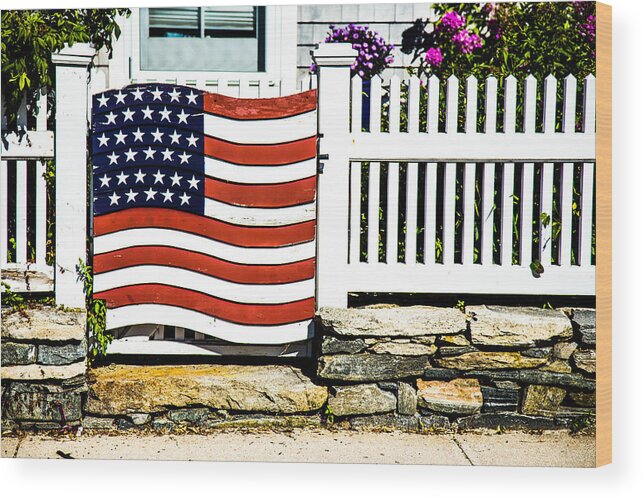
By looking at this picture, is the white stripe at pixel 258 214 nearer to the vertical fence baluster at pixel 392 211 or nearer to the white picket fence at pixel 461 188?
the white picket fence at pixel 461 188

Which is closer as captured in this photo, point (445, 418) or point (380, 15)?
point (445, 418)

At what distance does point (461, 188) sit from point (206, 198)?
1.38 metres

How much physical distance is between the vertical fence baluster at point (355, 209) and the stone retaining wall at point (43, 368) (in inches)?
58.9

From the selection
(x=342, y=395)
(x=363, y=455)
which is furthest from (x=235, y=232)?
(x=363, y=455)

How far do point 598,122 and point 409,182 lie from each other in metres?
1.02

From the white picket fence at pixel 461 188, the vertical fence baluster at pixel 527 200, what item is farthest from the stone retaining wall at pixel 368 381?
the vertical fence baluster at pixel 527 200

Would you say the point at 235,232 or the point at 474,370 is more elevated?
the point at 235,232

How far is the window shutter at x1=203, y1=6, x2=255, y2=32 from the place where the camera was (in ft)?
17.3

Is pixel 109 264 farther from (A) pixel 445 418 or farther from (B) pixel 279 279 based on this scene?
(A) pixel 445 418

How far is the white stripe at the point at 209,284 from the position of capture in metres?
4.57

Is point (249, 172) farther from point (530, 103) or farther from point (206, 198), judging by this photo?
point (530, 103)

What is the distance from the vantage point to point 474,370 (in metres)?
4.52

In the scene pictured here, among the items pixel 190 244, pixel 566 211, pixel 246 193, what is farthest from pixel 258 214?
pixel 566 211

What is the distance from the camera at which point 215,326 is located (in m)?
4.61
